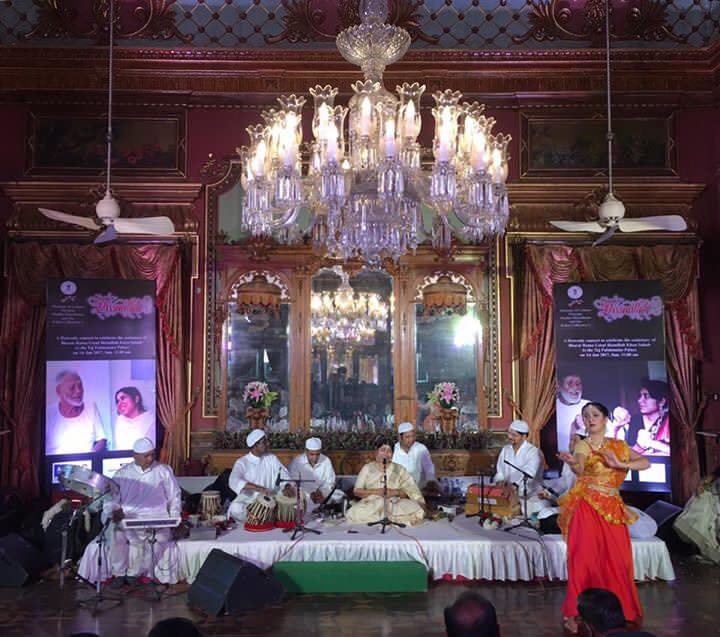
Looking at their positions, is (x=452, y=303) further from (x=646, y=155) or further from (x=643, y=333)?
(x=646, y=155)

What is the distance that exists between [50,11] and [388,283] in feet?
18.4

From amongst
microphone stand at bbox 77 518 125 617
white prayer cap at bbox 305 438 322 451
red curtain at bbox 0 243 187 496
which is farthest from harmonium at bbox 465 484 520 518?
red curtain at bbox 0 243 187 496

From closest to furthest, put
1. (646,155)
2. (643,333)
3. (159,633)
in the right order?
(159,633)
(643,333)
(646,155)

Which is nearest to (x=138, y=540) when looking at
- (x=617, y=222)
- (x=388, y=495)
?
(x=388, y=495)

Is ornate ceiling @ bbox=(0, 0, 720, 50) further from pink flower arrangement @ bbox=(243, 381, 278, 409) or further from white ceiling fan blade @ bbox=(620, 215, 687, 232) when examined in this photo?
pink flower arrangement @ bbox=(243, 381, 278, 409)

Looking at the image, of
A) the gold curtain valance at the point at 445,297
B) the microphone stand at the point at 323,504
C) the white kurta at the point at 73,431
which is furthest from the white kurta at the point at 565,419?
the white kurta at the point at 73,431

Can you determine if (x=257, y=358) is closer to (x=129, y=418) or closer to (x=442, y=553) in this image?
(x=129, y=418)

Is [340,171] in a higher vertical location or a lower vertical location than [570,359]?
higher

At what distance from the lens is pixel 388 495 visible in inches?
→ 297

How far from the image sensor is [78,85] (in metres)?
9.60

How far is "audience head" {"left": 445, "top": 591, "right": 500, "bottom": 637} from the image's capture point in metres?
2.73

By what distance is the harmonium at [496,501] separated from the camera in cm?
739

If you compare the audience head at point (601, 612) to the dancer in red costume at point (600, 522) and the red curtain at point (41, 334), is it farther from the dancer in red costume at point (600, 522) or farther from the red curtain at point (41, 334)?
the red curtain at point (41, 334)

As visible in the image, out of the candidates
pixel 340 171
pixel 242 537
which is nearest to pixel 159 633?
pixel 340 171
